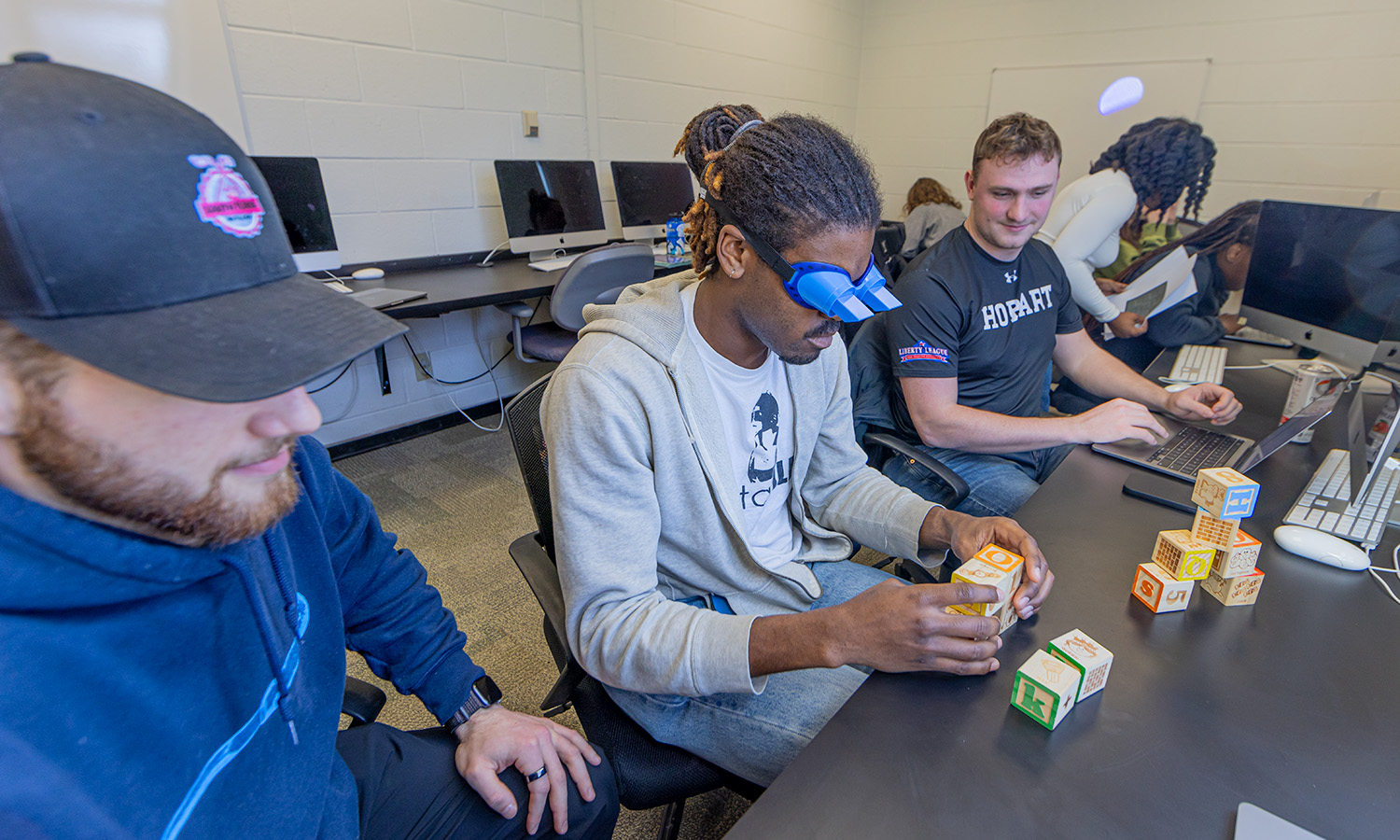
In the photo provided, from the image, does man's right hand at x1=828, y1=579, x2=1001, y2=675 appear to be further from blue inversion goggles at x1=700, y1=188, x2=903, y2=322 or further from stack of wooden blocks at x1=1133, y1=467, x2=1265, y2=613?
blue inversion goggles at x1=700, y1=188, x2=903, y2=322

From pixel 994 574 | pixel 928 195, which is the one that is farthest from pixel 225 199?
pixel 928 195

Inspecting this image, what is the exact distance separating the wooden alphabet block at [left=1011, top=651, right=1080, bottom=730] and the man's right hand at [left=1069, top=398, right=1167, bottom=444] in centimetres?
87

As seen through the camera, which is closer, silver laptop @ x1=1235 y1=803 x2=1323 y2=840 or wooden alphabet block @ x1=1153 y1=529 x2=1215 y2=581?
silver laptop @ x1=1235 y1=803 x2=1323 y2=840

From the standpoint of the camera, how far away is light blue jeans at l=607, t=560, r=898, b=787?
0.89 m

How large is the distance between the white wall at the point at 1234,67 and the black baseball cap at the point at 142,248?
5.51 meters

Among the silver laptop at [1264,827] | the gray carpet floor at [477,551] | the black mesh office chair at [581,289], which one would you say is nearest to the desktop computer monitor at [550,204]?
the black mesh office chair at [581,289]

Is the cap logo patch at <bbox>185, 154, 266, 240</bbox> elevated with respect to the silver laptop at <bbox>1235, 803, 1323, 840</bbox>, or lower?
elevated

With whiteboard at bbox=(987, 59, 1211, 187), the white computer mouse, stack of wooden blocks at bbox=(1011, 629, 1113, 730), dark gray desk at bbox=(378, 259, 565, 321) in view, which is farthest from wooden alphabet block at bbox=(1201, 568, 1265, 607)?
whiteboard at bbox=(987, 59, 1211, 187)

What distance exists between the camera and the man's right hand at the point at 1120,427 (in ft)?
4.59

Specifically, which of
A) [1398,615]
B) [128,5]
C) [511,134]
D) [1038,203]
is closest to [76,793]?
[1398,615]

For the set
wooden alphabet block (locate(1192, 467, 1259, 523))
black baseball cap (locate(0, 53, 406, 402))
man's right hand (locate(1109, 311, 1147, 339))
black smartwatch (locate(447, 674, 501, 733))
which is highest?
black baseball cap (locate(0, 53, 406, 402))

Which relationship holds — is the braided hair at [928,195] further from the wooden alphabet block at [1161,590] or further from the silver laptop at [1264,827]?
the silver laptop at [1264,827]

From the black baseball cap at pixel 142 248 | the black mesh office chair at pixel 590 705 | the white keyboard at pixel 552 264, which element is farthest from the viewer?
the white keyboard at pixel 552 264

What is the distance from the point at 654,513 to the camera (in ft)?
3.13
